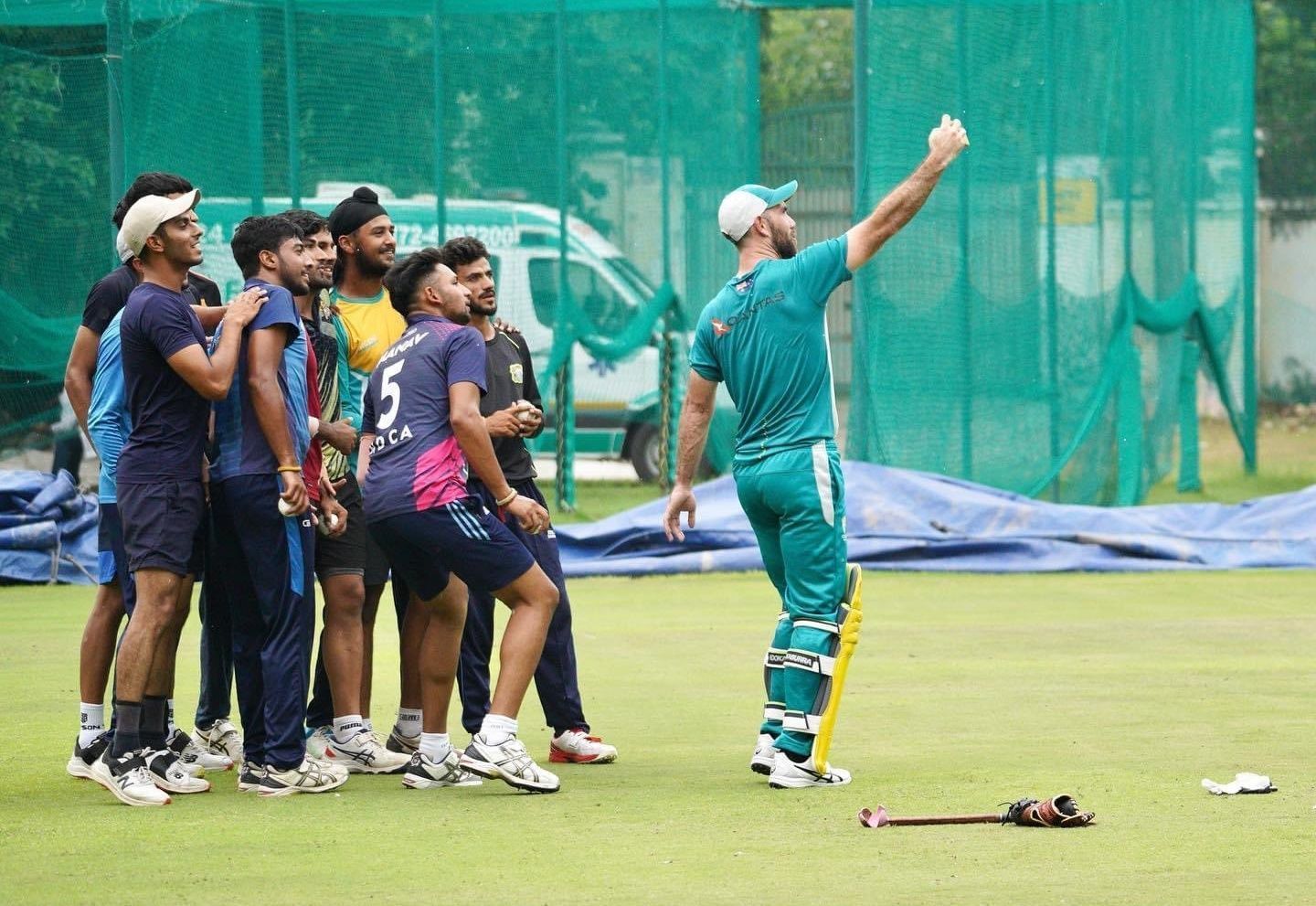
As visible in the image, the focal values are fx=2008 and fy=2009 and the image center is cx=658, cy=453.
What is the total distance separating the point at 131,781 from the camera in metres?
6.23

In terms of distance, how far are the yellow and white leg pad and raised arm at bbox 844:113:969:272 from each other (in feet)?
3.53

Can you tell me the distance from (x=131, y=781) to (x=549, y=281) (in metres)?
8.85

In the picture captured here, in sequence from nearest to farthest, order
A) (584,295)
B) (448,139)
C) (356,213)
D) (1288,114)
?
(356,213) → (448,139) → (584,295) → (1288,114)

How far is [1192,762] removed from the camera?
22.0 ft

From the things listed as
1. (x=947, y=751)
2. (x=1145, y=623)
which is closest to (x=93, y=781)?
(x=947, y=751)

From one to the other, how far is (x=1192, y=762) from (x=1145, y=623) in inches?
146

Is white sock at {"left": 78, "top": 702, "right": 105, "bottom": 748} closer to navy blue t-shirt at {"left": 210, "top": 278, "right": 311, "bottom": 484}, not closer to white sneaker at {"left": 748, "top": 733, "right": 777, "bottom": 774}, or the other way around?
navy blue t-shirt at {"left": 210, "top": 278, "right": 311, "bottom": 484}

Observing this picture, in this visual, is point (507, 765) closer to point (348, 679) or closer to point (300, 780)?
point (300, 780)

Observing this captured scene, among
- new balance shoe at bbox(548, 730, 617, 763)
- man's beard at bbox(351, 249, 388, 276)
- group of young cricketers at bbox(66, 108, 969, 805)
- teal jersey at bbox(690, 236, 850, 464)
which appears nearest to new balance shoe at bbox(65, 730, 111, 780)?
group of young cricketers at bbox(66, 108, 969, 805)

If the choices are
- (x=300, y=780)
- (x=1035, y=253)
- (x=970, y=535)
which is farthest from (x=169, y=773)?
(x=1035, y=253)

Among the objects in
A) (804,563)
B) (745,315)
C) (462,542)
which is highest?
(745,315)

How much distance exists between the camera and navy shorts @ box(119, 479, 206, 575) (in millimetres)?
6242

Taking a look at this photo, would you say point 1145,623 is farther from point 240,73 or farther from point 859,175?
point 240,73

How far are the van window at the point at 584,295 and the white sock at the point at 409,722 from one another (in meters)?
7.89
